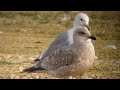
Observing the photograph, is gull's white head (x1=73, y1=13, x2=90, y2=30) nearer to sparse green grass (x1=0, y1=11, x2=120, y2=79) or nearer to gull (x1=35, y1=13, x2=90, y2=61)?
gull (x1=35, y1=13, x2=90, y2=61)

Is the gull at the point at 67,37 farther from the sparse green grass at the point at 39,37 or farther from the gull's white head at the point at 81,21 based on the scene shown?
the sparse green grass at the point at 39,37

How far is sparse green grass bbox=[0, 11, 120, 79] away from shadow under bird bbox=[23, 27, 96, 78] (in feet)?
0.73

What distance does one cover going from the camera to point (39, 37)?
10.6 ft

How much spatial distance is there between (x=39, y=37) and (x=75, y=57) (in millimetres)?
796

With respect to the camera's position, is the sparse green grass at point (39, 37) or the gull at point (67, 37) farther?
the sparse green grass at point (39, 37)

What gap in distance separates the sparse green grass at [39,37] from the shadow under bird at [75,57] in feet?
0.73

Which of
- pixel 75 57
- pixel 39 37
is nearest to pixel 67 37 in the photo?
pixel 75 57

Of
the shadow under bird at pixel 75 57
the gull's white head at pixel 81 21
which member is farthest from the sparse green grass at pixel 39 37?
the gull's white head at pixel 81 21

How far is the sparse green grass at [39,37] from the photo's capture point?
2.92 meters

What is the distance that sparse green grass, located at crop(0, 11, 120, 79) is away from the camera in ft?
9.59

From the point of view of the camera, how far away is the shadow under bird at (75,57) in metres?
2.49

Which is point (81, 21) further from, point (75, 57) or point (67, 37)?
point (75, 57)

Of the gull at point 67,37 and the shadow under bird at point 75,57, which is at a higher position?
the gull at point 67,37
